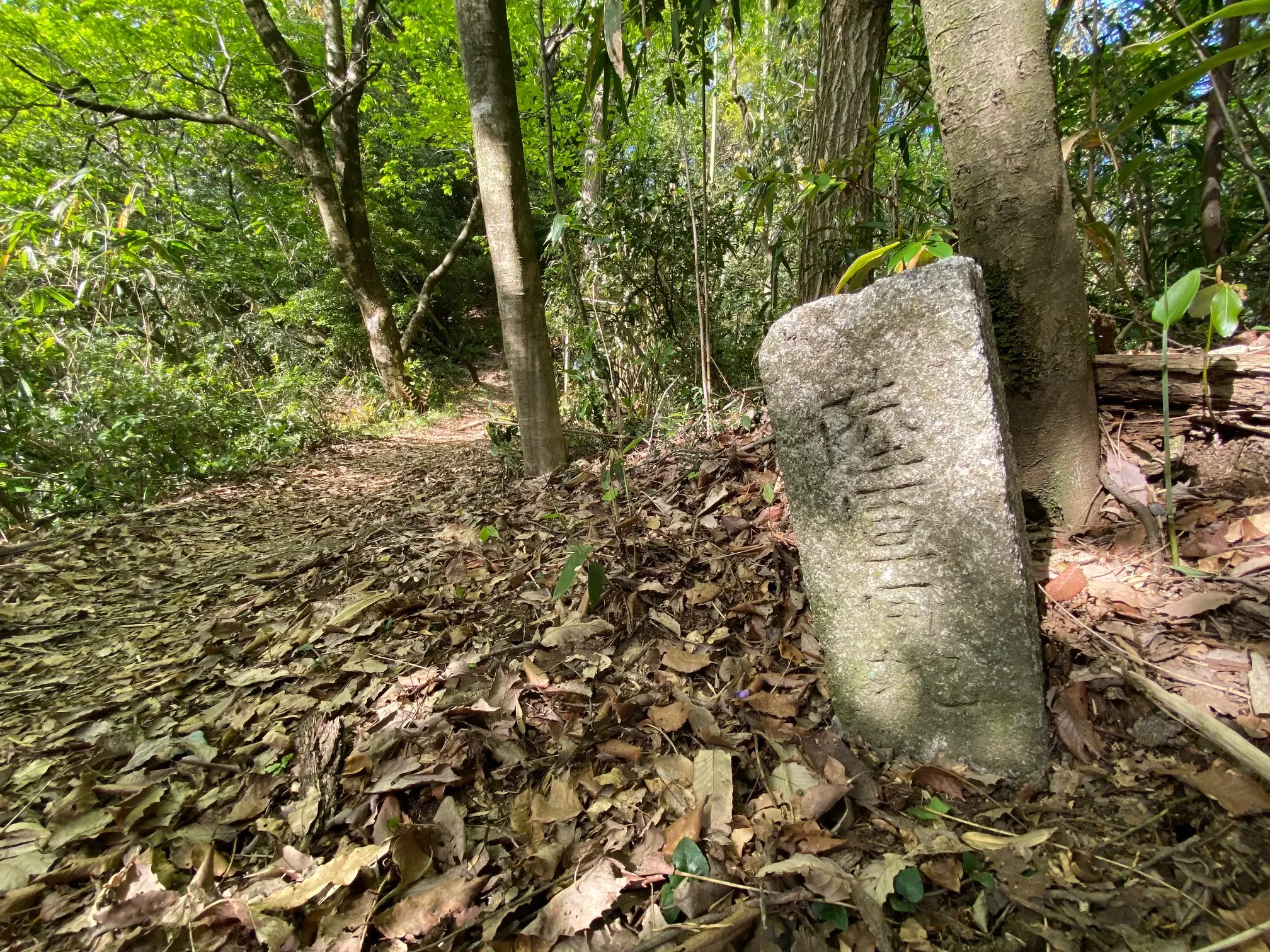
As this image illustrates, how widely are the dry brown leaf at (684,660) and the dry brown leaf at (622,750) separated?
28 cm

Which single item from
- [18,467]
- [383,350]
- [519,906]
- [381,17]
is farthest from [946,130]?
[381,17]

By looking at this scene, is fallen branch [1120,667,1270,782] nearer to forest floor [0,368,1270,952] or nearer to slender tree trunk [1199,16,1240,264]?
forest floor [0,368,1270,952]

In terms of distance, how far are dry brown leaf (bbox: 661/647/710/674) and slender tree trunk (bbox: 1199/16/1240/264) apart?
2801mm

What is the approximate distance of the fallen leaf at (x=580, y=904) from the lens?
1.07 meters

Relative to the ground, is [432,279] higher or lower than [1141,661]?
higher

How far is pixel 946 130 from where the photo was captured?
1520 mm

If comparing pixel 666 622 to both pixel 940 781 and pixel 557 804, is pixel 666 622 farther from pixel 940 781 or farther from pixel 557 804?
pixel 940 781

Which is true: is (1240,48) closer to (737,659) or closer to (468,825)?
(737,659)

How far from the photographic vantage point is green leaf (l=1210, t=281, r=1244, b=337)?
1.22 metres

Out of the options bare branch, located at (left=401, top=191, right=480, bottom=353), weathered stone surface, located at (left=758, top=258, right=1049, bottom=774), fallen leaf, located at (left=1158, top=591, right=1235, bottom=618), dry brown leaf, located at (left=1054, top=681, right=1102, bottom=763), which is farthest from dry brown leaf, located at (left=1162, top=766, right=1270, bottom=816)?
bare branch, located at (left=401, top=191, right=480, bottom=353)

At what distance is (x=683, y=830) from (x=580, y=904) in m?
0.26

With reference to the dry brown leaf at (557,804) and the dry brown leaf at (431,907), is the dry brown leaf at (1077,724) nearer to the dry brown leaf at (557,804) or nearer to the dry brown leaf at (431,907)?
the dry brown leaf at (557,804)

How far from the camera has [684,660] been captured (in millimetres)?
1710

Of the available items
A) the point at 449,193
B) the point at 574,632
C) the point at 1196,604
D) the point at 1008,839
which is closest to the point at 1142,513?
the point at 1196,604
